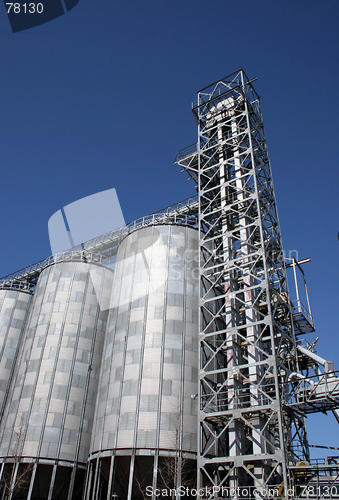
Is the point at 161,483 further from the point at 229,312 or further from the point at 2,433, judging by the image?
the point at 2,433

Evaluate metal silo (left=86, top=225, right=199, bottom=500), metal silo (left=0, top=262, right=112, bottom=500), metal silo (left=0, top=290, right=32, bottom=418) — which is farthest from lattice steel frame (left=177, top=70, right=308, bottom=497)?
metal silo (left=0, top=290, right=32, bottom=418)

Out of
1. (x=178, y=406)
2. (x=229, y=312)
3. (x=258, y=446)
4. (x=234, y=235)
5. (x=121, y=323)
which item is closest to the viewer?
(x=258, y=446)

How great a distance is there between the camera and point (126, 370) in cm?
3334

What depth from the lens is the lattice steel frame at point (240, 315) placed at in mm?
27734

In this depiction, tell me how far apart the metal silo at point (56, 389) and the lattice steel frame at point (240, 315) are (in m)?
13.8

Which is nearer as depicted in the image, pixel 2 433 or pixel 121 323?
pixel 121 323

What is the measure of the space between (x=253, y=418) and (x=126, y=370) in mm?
10837

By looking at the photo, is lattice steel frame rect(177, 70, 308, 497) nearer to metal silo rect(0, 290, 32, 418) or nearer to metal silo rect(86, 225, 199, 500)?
metal silo rect(86, 225, 199, 500)

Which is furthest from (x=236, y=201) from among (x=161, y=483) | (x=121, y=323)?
(x=161, y=483)

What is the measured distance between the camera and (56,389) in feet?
128

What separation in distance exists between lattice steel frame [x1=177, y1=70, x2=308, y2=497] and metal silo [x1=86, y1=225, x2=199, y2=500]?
1.47 meters

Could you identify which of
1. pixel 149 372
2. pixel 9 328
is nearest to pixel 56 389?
pixel 149 372

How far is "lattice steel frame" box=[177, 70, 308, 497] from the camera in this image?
91.0 ft

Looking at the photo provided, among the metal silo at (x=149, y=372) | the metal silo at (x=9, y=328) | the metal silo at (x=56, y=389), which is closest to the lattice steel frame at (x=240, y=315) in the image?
the metal silo at (x=149, y=372)
